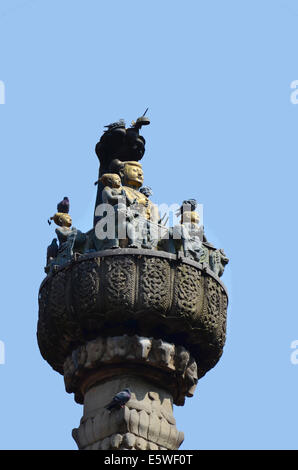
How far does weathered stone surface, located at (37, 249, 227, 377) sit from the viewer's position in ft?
99.9

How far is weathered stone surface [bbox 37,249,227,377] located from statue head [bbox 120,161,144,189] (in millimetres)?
3236

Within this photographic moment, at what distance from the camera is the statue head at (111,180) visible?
3250 cm

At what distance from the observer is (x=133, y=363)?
100ft

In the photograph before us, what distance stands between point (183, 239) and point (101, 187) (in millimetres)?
3429

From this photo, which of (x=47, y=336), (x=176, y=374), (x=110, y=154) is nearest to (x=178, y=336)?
(x=176, y=374)

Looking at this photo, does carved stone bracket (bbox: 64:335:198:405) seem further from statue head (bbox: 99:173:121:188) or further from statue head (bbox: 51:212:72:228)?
statue head (bbox: 99:173:121:188)

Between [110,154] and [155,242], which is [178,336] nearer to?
[155,242]

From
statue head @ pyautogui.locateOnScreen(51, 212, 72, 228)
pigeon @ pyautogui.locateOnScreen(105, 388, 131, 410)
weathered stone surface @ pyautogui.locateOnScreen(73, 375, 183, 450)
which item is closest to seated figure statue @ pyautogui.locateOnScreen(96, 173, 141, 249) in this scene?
statue head @ pyautogui.locateOnScreen(51, 212, 72, 228)

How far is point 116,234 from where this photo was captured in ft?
103

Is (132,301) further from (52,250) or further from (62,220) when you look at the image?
(62,220)

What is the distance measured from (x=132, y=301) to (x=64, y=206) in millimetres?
3484

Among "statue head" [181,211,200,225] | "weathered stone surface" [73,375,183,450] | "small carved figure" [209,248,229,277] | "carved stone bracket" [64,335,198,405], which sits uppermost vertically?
"statue head" [181,211,200,225]

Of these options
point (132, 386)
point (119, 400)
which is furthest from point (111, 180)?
point (119, 400)

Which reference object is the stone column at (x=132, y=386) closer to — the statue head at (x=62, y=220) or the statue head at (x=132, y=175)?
the statue head at (x=62, y=220)
